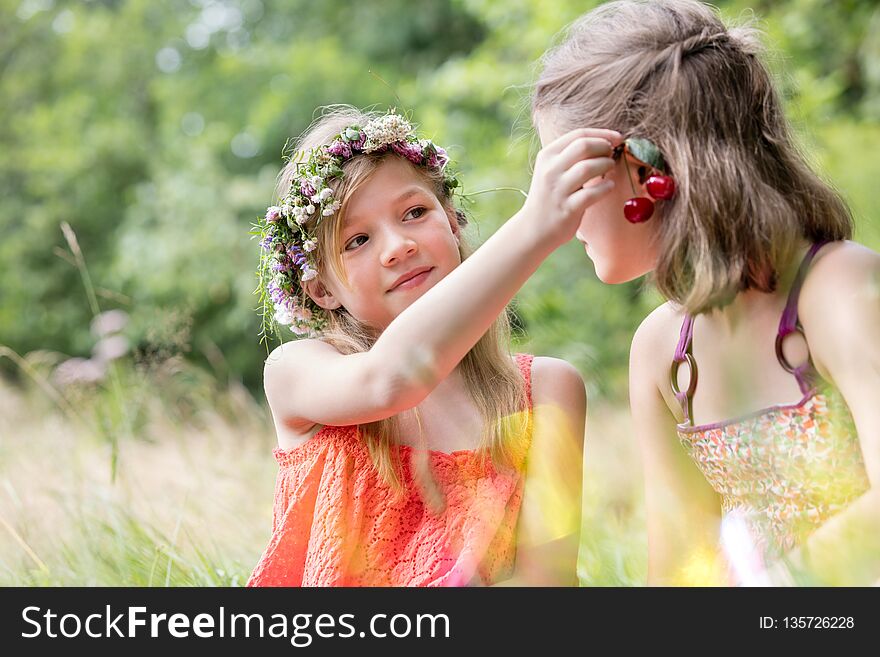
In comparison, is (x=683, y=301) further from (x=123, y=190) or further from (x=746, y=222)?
(x=123, y=190)

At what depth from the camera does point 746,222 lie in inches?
68.6

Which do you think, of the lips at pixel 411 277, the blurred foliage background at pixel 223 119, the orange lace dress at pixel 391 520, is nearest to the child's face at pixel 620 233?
the lips at pixel 411 277

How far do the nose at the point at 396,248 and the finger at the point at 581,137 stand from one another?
454mm

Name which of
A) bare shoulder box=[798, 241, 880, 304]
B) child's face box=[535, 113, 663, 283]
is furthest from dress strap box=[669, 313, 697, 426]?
bare shoulder box=[798, 241, 880, 304]

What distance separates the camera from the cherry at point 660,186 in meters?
1.72

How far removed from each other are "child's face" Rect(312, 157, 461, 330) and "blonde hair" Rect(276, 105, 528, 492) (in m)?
0.03


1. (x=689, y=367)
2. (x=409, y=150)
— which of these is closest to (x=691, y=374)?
(x=689, y=367)

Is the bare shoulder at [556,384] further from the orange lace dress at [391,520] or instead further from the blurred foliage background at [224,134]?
the blurred foliage background at [224,134]

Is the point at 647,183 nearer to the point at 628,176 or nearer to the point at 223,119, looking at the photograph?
the point at 628,176

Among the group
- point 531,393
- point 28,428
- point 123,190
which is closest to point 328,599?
point 531,393

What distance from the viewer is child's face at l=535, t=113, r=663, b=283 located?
1.78 m

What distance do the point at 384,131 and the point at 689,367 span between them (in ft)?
2.85

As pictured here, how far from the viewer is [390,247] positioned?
202 centimetres

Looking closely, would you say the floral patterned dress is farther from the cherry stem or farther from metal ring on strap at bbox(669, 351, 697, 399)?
the cherry stem
